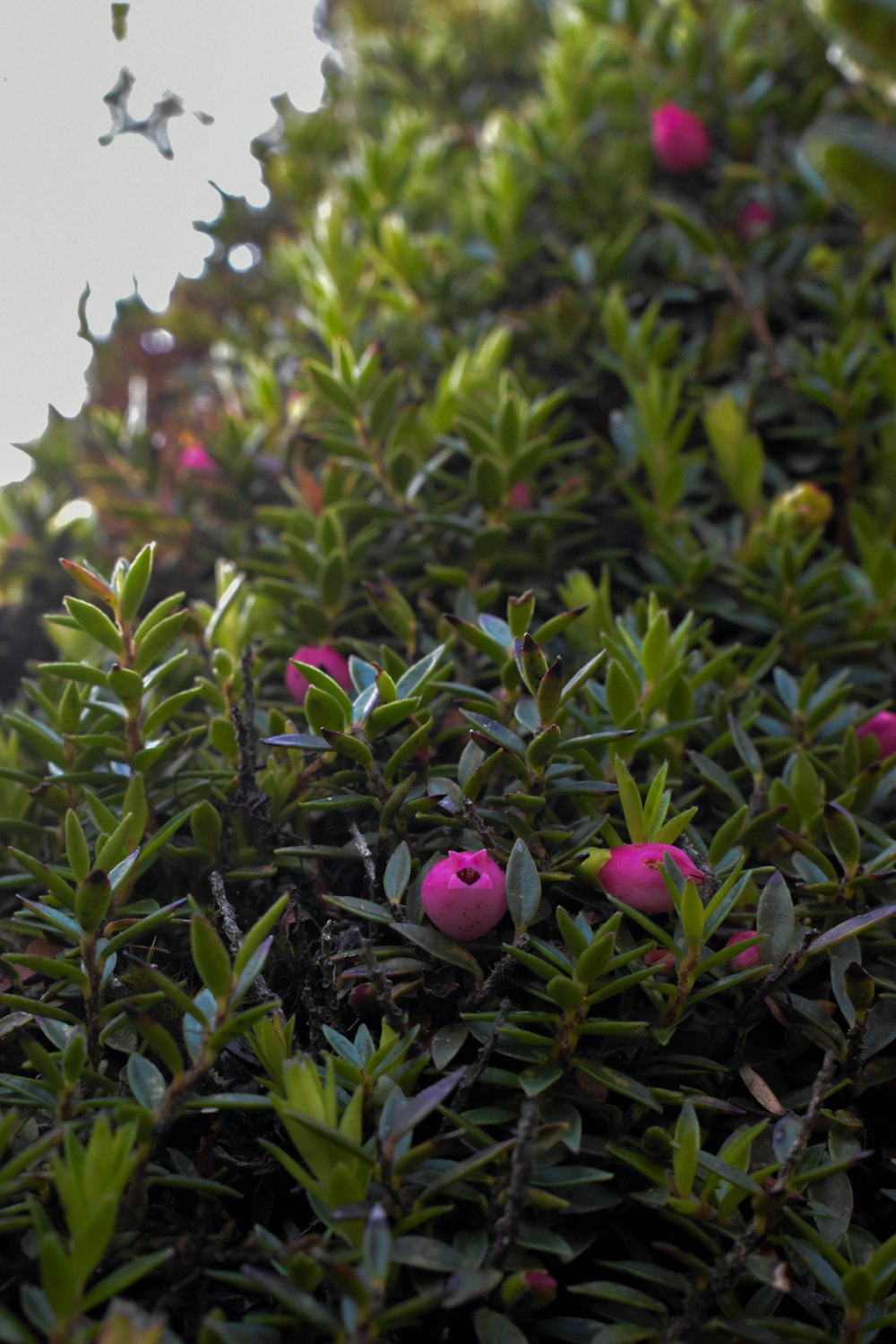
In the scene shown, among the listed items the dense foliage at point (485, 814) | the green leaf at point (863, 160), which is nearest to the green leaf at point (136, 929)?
the dense foliage at point (485, 814)

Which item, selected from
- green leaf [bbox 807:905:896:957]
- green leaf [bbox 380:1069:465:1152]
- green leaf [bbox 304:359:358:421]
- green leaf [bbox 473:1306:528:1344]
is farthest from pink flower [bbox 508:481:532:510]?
green leaf [bbox 473:1306:528:1344]

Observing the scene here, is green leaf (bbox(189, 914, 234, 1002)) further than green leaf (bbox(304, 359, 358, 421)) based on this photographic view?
No

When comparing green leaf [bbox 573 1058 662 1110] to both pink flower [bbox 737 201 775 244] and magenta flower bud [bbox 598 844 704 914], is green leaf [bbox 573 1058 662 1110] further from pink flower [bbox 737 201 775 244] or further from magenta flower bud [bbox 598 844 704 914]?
pink flower [bbox 737 201 775 244]

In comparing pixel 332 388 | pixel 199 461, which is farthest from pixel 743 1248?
pixel 199 461

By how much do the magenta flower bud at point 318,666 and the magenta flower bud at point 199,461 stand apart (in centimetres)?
70

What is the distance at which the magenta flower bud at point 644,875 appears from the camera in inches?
35.2

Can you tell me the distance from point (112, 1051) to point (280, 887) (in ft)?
0.74

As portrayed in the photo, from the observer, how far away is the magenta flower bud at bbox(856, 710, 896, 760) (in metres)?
1.23

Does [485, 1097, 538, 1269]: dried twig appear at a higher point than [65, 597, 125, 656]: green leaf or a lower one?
lower

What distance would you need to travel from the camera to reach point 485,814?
0.98 meters

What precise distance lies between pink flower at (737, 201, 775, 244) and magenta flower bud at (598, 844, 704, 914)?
5.10 ft

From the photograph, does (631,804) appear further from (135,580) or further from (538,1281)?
(135,580)

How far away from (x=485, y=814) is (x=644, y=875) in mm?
174

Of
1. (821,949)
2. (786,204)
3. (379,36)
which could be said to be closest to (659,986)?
(821,949)
